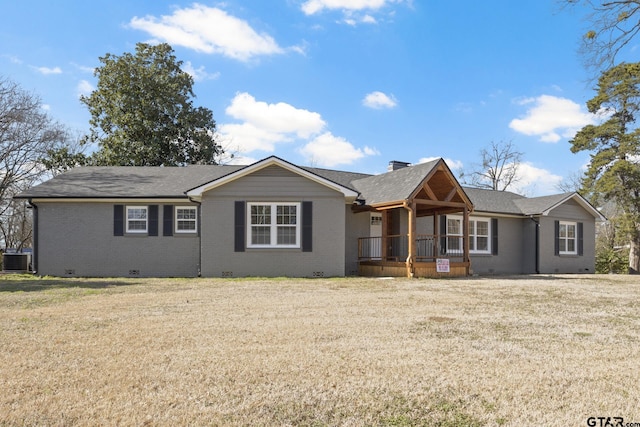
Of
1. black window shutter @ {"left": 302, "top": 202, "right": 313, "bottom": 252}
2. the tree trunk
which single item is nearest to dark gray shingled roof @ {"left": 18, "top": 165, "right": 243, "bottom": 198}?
black window shutter @ {"left": 302, "top": 202, "right": 313, "bottom": 252}

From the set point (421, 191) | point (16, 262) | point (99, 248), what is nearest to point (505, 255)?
point (421, 191)

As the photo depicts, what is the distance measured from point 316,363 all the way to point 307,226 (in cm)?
1106

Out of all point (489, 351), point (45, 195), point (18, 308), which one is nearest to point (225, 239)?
point (45, 195)

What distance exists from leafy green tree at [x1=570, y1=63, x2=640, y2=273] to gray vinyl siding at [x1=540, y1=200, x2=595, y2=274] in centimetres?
560

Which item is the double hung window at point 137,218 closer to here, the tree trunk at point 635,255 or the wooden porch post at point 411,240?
the wooden porch post at point 411,240

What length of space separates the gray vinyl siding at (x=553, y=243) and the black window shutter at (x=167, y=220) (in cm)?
1525

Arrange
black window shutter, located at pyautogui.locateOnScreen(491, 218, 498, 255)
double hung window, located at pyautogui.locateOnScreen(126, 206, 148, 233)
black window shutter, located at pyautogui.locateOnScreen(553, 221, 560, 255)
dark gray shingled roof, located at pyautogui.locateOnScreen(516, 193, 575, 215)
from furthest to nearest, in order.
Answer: black window shutter, located at pyautogui.locateOnScreen(553, 221, 560, 255)
dark gray shingled roof, located at pyautogui.locateOnScreen(516, 193, 575, 215)
black window shutter, located at pyautogui.locateOnScreen(491, 218, 498, 255)
double hung window, located at pyautogui.locateOnScreen(126, 206, 148, 233)

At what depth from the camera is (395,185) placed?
1689 centimetres

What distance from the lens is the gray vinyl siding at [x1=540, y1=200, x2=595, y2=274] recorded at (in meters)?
21.3

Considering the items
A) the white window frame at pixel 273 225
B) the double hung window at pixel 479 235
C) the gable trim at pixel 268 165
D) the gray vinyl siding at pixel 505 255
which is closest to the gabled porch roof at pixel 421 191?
the gable trim at pixel 268 165

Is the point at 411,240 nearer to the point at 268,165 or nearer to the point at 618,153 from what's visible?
the point at 268,165

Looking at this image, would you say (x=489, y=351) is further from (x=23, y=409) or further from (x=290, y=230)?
(x=290, y=230)

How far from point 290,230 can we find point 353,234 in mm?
2745

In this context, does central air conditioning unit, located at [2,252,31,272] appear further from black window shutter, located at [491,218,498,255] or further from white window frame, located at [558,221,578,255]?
white window frame, located at [558,221,578,255]
